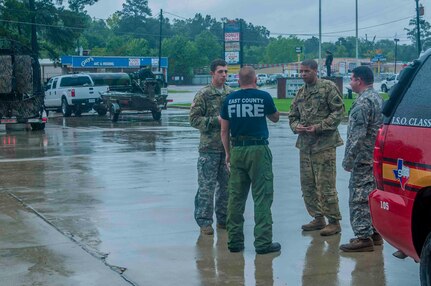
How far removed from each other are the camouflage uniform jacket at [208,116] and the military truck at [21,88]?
17302 millimetres

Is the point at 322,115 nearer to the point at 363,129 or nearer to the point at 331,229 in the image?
the point at 363,129

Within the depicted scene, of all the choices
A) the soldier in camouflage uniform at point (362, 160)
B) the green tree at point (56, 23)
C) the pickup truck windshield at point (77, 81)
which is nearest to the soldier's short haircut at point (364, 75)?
the soldier in camouflage uniform at point (362, 160)

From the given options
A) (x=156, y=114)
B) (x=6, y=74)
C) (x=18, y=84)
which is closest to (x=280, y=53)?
(x=156, y=114)

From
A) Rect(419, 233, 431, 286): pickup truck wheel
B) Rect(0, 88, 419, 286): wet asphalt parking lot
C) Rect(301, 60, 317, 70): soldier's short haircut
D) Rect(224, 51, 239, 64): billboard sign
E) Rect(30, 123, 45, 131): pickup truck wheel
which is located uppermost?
Rect(224, 51, 239, 64): billboard sign

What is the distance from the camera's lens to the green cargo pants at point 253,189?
25.1 ft

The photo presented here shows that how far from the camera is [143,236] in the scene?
8.63m

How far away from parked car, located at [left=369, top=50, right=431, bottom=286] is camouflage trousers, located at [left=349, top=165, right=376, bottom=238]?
168cm

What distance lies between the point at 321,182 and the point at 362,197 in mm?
772

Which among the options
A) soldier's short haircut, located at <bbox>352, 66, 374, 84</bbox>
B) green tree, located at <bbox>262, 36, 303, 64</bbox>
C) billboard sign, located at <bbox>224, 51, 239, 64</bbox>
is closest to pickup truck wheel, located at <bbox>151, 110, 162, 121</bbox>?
soldier's short haircut, located at <bbox>352, 66, 374, 84</bbox>

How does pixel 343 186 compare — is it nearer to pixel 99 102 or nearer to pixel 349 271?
pixel 349 271

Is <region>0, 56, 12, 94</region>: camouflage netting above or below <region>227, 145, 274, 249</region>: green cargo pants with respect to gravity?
above

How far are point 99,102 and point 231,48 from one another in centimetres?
2422

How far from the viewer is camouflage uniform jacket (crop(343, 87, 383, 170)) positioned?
25.1 feet

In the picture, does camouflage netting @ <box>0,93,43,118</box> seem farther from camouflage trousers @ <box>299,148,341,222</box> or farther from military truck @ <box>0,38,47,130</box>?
camouflage trousers @ <box>299,148,341,222</box>
